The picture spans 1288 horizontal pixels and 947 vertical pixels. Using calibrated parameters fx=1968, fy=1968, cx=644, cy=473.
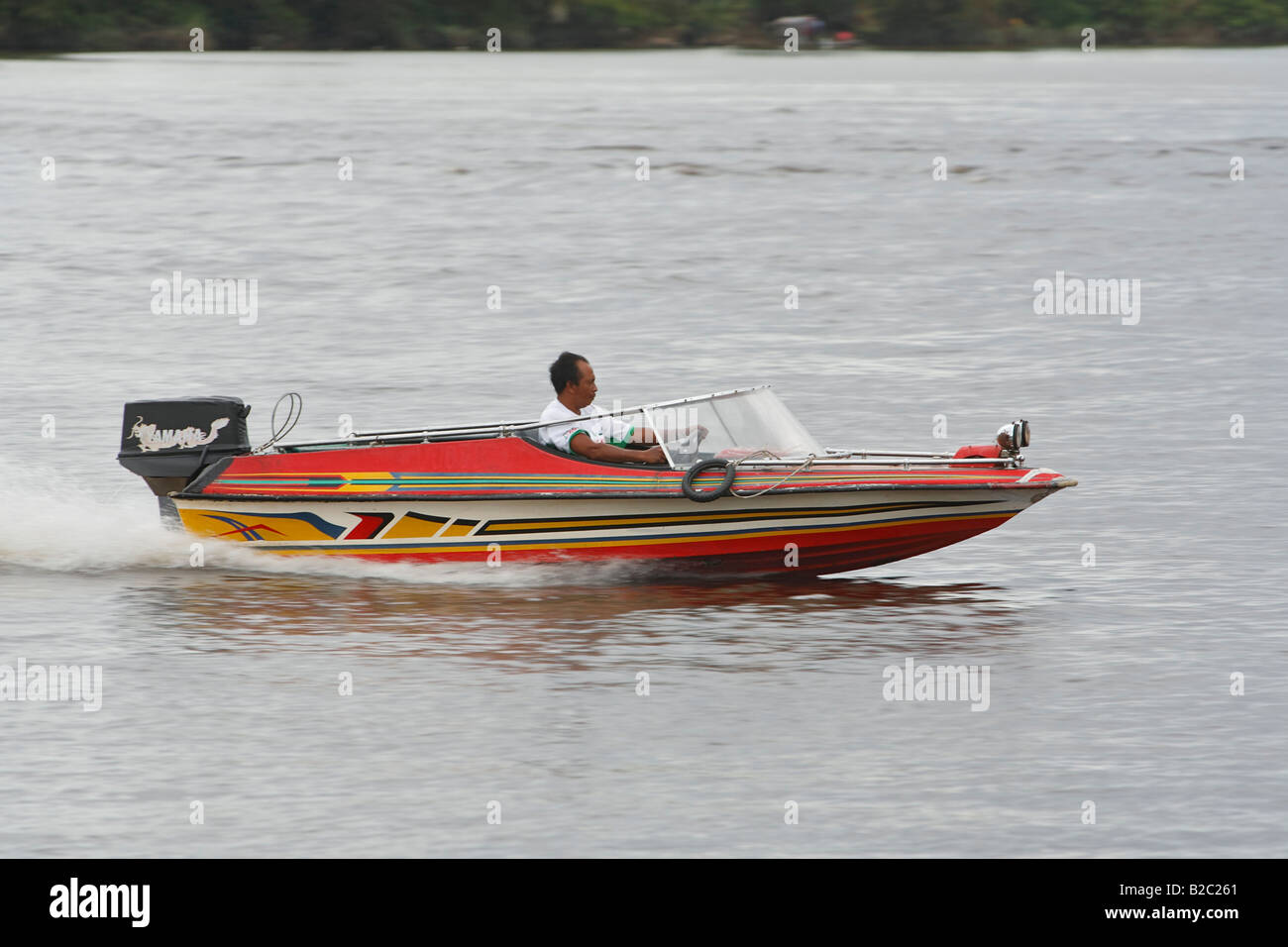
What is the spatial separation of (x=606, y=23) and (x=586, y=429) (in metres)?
84.0

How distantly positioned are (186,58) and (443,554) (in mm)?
73298

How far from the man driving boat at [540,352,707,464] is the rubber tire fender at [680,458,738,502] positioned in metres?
0.23

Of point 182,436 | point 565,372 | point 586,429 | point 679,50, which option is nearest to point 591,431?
point 586,429

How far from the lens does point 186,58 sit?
81.8m


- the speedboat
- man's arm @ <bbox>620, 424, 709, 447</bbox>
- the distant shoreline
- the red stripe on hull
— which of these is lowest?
the red stripe on hull

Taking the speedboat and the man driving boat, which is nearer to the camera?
the speedboat

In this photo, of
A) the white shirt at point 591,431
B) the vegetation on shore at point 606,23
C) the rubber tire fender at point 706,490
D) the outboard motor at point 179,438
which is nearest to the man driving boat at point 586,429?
the white shirt at point 591,431

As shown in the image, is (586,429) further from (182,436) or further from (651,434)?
(182,436)

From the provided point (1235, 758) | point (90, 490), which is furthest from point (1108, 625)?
point (90, 490)

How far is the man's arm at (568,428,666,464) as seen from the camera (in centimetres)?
1232

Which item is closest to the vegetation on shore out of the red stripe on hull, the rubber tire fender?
the red stripe on hull

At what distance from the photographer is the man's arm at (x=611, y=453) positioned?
485 inches

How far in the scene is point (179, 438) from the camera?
42.9 feet

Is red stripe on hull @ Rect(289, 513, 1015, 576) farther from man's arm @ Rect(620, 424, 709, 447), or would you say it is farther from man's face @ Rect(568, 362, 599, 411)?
man's face @ Rect(568, 362, 599, 411)
